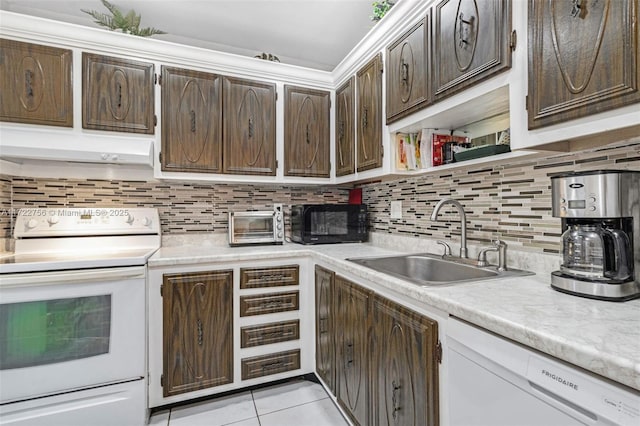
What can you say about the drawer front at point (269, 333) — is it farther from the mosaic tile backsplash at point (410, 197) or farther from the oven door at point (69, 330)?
the mosaic tile backsplash at point (410, 197)

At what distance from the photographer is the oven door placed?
150 cm

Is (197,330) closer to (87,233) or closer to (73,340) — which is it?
(73,340)

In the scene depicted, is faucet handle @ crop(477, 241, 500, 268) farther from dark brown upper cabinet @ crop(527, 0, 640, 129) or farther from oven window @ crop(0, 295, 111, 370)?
oven window @ crop(0, 295, 111, 370)

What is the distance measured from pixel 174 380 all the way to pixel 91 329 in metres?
0.54

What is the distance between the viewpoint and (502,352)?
0.79 meters

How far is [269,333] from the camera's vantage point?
6.72 ft

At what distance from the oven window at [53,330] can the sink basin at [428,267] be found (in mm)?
1375

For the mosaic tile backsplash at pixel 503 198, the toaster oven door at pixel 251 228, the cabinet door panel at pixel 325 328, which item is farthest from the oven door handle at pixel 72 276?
the mosaic tile backsplash at pixel 503 198

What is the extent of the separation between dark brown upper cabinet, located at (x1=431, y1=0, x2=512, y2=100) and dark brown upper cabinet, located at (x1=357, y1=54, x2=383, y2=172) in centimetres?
51

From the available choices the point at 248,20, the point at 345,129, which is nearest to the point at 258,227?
the point at 345,129

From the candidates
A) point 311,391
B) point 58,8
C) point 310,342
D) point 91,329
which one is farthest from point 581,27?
point 58,8

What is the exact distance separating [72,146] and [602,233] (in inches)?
101

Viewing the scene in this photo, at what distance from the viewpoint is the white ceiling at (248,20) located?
2154 millimetres

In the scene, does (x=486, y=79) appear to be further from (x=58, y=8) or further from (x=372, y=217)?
(x=58, y=8)
